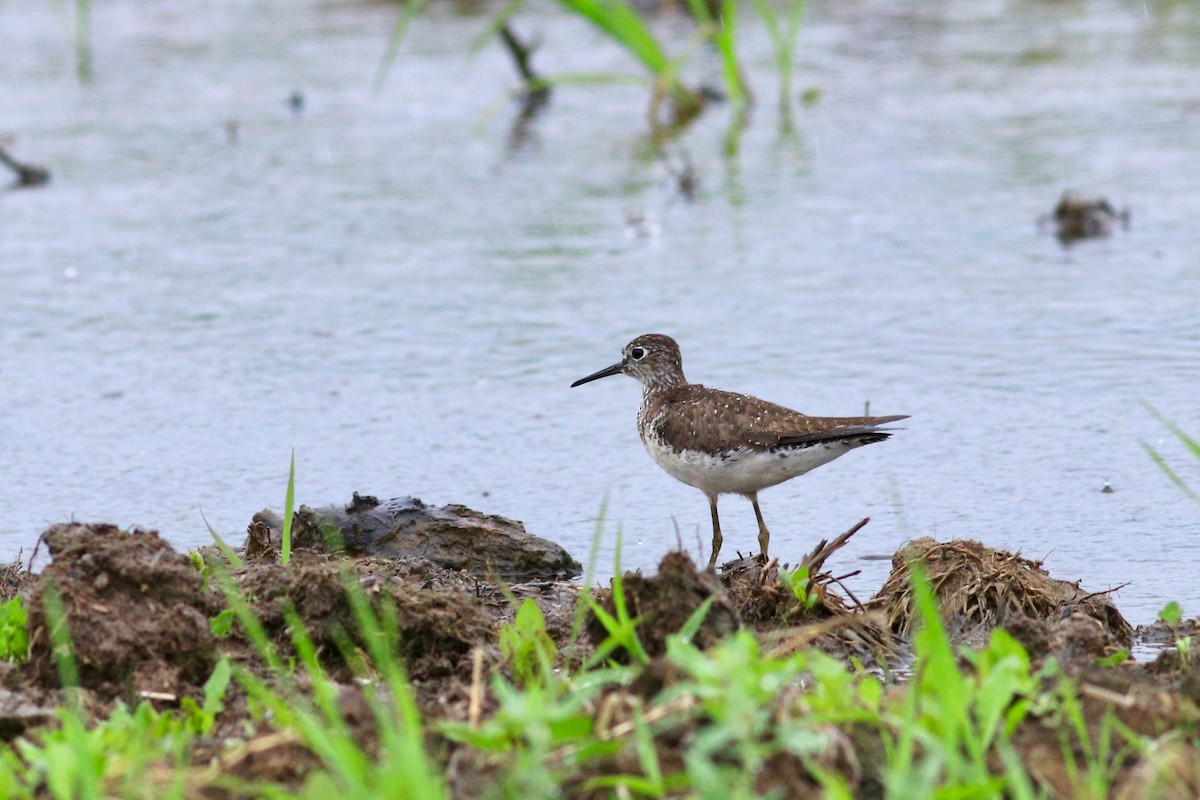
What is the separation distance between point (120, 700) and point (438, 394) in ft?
12.4

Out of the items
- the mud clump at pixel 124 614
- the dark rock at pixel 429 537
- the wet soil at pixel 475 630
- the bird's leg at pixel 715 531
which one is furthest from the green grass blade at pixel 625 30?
the mud clump at pixel 124 614

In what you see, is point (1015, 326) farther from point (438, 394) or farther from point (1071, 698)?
point (1071, 698)

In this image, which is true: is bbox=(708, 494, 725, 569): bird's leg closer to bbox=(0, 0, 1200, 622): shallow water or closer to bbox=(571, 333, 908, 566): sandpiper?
bbox=(571, 333, 908, 566): sandpiper

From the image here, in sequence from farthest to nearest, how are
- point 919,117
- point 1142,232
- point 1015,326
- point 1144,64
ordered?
point 1144,64 → point 919,117 → point 1142,232 → point 1015,326

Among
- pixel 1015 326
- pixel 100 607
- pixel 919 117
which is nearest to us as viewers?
pixel 100 607

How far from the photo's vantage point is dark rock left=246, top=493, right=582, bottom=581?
602 cm

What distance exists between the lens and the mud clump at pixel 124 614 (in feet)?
14.8

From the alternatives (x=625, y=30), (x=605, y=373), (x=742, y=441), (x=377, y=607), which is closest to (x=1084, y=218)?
(x=625, y=30)

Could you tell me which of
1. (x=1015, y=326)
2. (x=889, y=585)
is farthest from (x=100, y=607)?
(x=1015, y=326)

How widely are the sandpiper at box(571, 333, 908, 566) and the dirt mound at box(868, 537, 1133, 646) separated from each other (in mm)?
758

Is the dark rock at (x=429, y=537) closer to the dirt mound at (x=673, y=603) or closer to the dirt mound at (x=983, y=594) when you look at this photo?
the dirt mound at (x=983, y=594)

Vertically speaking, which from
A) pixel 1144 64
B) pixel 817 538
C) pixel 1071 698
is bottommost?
pixel 817 538

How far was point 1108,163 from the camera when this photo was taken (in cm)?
1140

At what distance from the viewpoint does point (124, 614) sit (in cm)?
465
